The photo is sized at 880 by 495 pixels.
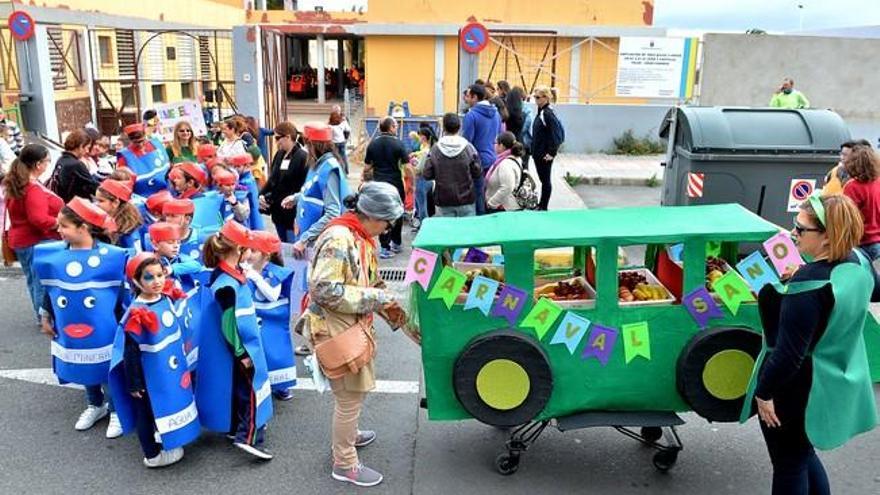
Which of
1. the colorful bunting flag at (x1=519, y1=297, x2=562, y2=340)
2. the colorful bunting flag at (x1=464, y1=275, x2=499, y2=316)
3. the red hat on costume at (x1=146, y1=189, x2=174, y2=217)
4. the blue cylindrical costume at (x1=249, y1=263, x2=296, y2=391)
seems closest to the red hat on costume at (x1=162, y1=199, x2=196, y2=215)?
the red hat on costume at (x1=146, y1=189, x2=174, y2=217)

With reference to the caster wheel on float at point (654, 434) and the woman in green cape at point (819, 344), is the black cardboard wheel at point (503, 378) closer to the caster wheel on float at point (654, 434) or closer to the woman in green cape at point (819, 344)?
the caster wheel on float at point (654, 434)

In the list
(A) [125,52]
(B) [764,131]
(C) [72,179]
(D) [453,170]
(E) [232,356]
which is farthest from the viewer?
(A) [125,52]

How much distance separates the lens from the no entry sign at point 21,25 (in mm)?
12836

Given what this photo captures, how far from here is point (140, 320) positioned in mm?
3924

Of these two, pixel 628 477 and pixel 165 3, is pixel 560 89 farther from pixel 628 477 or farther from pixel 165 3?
pixel 628 477

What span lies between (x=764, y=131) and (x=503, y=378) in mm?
5662

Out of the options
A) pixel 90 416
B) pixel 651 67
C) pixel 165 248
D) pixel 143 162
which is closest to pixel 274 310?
pixel 165 248

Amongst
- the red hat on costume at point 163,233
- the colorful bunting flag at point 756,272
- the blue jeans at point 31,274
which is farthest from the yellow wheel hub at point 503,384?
the blue jeans at point 31,274

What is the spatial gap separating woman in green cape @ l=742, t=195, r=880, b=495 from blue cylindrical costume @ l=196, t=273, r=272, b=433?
2612 mm

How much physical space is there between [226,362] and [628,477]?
2.39m

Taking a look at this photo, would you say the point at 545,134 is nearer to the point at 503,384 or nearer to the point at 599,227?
the point at 599,227

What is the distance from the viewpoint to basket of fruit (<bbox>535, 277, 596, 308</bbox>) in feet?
13.3

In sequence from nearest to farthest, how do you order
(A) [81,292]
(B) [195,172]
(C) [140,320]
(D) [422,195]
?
(C) [140,320] < (A) [81,292] < (B) [195,172] < (D) [422,195]

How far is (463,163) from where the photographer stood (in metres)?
7.73
